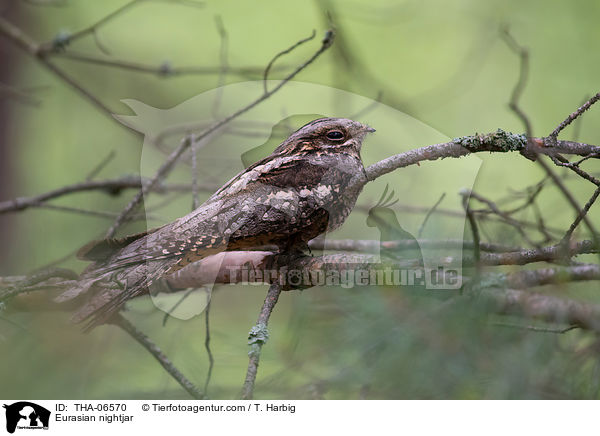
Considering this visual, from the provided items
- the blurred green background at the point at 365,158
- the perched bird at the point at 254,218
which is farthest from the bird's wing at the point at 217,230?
the blurred green background at the point at 365,158

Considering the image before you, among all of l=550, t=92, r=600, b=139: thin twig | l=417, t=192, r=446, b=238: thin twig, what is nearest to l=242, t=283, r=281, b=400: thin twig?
l=417, t=192, r=446, b=238: thin twig

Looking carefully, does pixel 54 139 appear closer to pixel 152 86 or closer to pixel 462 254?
pixel 152 86

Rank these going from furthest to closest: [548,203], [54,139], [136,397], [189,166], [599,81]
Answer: [54,139]
[599,81]
[548,203]
[189,166]
[136,397]

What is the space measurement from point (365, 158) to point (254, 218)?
384 millimetres

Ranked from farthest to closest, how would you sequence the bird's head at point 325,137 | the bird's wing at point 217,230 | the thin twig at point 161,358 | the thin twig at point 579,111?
the bird's head at point 325,137, the thin twig at point 161,358, the bird's wing at point 217,230, the thin twig at point 579,111

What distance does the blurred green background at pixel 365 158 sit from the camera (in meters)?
1.04

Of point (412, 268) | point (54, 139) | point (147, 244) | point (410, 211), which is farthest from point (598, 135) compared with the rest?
point (54, 139)

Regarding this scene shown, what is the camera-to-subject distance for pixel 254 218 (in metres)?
1.28

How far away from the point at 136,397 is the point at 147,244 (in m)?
0.45

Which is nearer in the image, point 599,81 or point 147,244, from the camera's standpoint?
point 147,244

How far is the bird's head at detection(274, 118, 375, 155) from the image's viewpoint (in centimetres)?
140

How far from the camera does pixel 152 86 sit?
6.88 ft

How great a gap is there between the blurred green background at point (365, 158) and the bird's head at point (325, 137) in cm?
9

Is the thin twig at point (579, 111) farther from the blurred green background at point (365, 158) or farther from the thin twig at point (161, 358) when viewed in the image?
the thin twig at point (161, 358)
